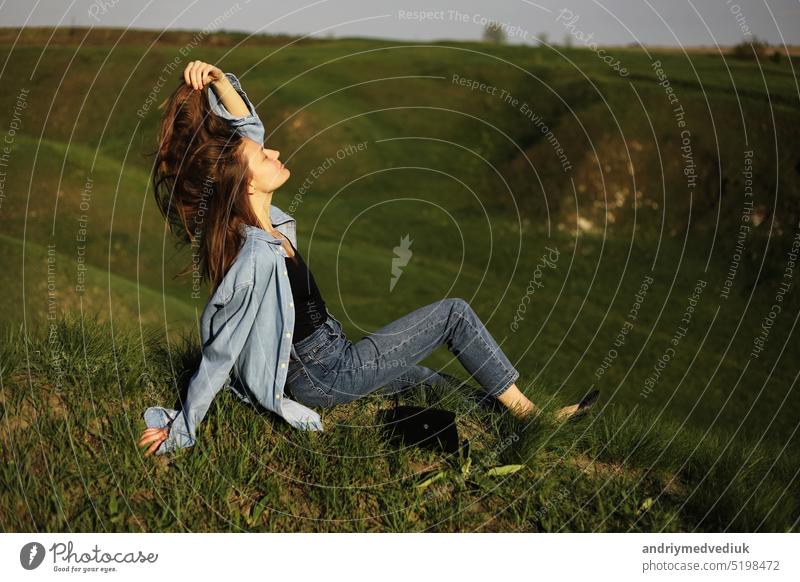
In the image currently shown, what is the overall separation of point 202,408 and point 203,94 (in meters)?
1.89

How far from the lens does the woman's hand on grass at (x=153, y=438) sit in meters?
5.14

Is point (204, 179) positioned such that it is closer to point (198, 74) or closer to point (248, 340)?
point (198, 74)

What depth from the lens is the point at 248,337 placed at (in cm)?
515

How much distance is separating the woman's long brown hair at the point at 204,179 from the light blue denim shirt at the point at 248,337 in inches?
3.0

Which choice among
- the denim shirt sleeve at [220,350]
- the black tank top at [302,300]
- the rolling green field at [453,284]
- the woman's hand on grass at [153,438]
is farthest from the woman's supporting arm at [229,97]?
the woman's hand on grass at [153,438]

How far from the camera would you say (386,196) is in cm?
1784

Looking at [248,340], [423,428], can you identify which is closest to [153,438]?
[248,340]

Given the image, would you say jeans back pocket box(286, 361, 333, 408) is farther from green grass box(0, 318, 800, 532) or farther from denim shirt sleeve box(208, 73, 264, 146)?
denim shirt sleeve box(208, 73, 264, 146)

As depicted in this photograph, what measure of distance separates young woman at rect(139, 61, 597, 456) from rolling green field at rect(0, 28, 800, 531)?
21 cm

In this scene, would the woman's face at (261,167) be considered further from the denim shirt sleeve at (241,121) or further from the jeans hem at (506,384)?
the jeans hem at (506,384)

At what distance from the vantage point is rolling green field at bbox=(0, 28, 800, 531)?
5156mm

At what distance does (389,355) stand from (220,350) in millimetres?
1055

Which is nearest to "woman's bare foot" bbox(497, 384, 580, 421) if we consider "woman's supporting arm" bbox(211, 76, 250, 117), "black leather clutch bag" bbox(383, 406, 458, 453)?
"black leather clutch bag" bbox(383, 406, 458, 453)
